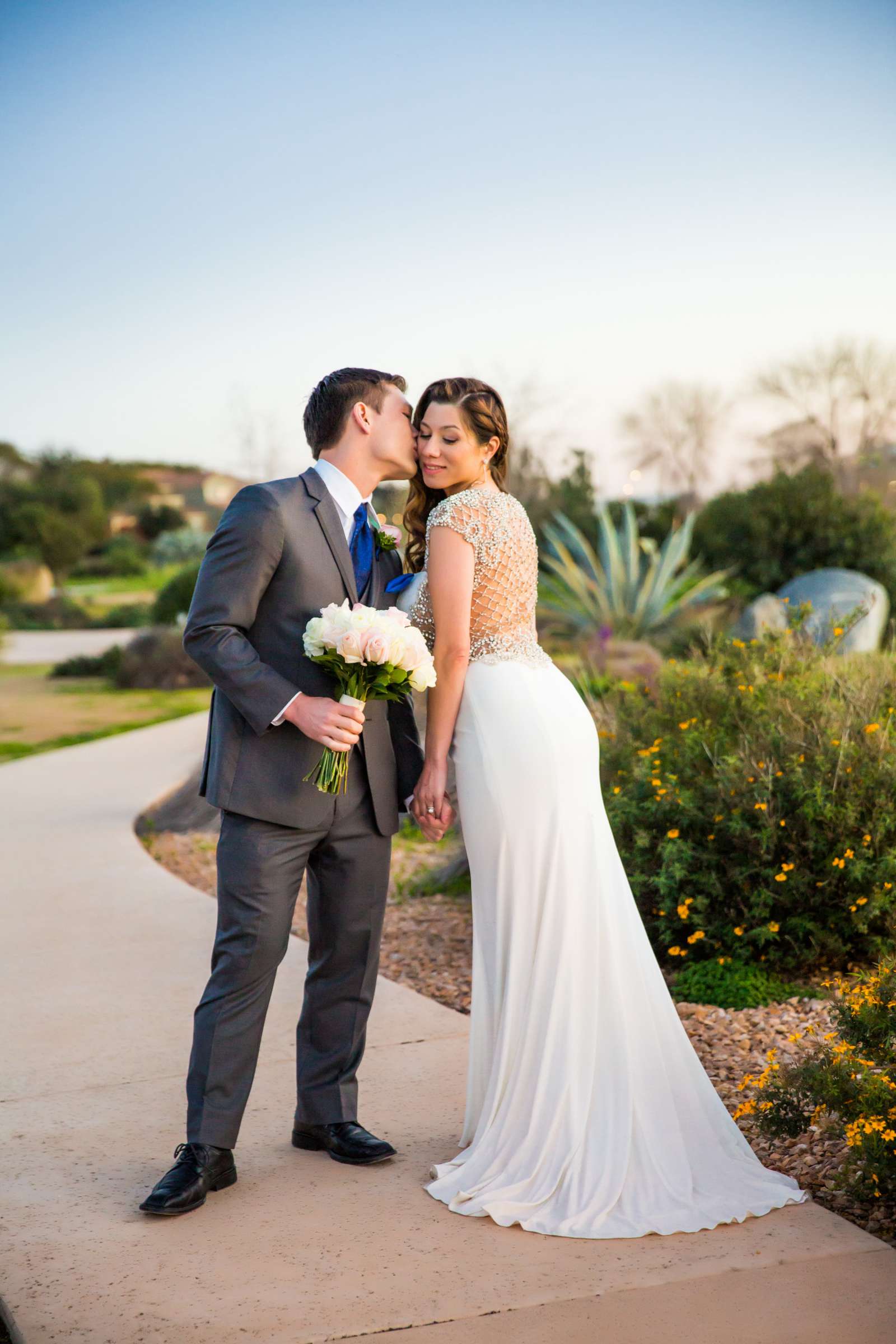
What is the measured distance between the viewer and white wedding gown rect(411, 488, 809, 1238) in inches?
114

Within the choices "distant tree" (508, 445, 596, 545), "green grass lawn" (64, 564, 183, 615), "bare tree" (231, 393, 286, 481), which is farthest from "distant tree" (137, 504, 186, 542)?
"distant tree" (508, 445, 596, 545)

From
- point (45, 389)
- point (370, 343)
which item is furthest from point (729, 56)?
point (45, 389)

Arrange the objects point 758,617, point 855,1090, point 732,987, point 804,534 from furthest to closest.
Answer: point 804,534, point 758,617, point 732,987, point 855,1090

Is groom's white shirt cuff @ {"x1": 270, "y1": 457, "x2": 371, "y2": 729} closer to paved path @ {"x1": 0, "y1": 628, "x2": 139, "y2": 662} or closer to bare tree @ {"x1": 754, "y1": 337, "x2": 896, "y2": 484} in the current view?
paved path @ {"x1": 0, "y1": 628, "x2": 139, "y2": 662}

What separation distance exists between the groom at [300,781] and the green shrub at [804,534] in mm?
15861

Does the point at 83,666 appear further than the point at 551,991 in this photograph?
Yes

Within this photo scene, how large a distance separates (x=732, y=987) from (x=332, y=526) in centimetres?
258

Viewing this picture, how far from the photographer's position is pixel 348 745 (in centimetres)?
291

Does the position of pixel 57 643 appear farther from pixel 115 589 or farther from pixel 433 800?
pixel 433 800

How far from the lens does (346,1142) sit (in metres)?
3.19

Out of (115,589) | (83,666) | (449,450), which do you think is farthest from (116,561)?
(449,450)

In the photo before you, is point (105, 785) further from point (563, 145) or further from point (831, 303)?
point (831, 303)

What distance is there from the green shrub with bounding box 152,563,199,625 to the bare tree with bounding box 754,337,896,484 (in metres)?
15.6

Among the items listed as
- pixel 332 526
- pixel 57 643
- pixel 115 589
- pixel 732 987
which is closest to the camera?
pixel 332 526
